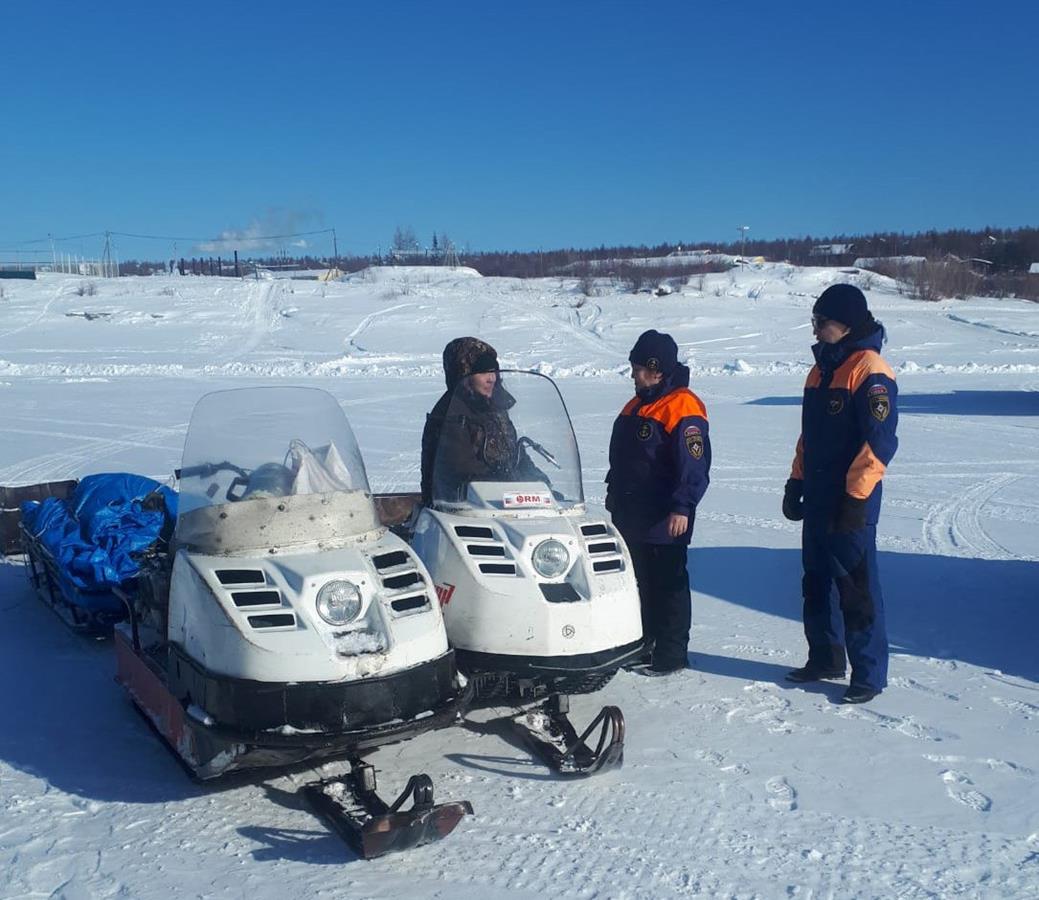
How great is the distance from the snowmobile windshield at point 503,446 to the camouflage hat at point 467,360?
0.11 metres

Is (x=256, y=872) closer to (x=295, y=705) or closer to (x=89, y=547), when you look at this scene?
(x=295, y=705)

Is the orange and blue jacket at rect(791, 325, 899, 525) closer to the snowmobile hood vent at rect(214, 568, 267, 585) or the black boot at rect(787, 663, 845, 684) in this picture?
the black boot at rect(787, 663, 845, 684)

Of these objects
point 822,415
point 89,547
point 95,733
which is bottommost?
point 95,733

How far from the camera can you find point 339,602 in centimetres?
334

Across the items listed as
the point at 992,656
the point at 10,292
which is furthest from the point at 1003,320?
the point at 10,292

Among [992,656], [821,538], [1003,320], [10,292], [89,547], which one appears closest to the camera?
[821,538]

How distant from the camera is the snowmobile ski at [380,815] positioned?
308cm

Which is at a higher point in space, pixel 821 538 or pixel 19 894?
pixel 821 538

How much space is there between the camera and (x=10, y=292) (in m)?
36.2

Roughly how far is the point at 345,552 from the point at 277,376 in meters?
15.8

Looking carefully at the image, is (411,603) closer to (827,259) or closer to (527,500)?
(527,500)

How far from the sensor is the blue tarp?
200 inches

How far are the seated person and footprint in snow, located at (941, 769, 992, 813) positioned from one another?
1.91 metres

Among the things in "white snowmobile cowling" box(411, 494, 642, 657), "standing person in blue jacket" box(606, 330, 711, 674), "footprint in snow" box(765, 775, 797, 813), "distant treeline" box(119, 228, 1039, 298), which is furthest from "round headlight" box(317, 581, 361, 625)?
"distant treeline" box(119, 228, 1039, 298)
